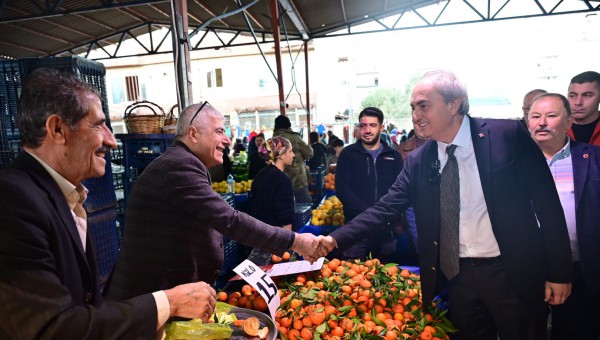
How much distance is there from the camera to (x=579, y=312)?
7.93 feet

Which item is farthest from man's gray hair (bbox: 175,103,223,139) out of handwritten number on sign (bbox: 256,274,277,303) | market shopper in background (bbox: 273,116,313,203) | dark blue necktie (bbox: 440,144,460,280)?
market shopper in background (bbox: 273,116,313,203)

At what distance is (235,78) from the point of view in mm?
23750

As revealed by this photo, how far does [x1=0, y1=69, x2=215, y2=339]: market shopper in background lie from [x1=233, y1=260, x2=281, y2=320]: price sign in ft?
1.67

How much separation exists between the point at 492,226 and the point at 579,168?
0.96 meters

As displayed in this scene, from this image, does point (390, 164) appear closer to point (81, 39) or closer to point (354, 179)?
point (354, 179)

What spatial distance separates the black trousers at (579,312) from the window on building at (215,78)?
23.5 metres

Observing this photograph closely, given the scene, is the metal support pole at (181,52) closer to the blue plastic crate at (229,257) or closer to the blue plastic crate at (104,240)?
the blue plastic crate at (104,240)

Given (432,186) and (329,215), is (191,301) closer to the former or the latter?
(432,186)

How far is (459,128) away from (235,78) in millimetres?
22901

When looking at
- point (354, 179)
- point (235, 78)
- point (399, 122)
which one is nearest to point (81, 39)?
point (354, 179)

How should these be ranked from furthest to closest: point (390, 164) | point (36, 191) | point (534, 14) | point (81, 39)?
1. point (81, 39)
2. point (534, 14)
3. point (390, 164)
4. point (36, 191)

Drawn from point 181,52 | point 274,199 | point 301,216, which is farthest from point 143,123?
point 301,216

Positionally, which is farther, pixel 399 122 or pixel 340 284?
pixel 399 122

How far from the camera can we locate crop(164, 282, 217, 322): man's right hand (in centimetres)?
119
